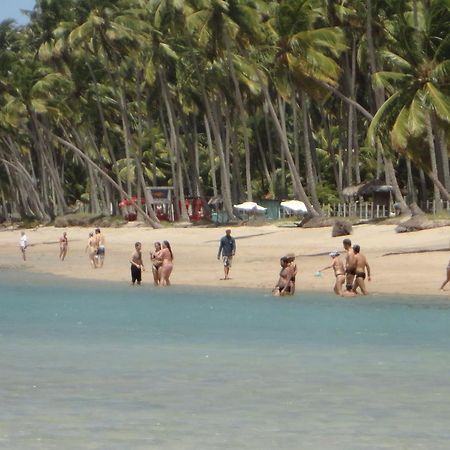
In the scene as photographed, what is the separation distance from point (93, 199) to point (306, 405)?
64.6 meters

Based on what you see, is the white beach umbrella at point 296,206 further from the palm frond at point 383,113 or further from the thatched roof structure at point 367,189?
the palm frond at point 383,113

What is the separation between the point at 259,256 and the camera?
141ft

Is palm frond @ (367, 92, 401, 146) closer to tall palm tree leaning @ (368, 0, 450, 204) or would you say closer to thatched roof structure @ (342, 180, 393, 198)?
tall palm tree leaning @ (368, 0, 450, 204)

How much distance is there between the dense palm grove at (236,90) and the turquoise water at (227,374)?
1310cm

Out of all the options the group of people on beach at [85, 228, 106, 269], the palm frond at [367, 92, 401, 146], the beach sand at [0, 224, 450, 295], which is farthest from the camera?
the group of people on beach at [85, 228, 106, 269]

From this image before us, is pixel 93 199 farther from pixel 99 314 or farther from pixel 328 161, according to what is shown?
pixel 99 314

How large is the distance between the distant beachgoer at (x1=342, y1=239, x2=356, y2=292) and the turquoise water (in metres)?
0.77

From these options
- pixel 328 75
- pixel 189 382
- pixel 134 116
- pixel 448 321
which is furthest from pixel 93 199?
pixel 189 382

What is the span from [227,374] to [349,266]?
12.4 m

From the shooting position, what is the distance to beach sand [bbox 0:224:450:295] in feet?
111

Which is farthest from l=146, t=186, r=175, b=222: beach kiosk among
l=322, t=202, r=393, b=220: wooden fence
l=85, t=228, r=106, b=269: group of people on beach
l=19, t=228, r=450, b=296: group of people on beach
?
l=19, t=228, r=450, b=296: group of people on beach

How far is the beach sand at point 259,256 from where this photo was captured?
111 feet

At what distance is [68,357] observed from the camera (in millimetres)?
19453

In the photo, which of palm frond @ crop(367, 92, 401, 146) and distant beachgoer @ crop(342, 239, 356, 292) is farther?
palm frond @ crop(367, 92, 401, 146)
